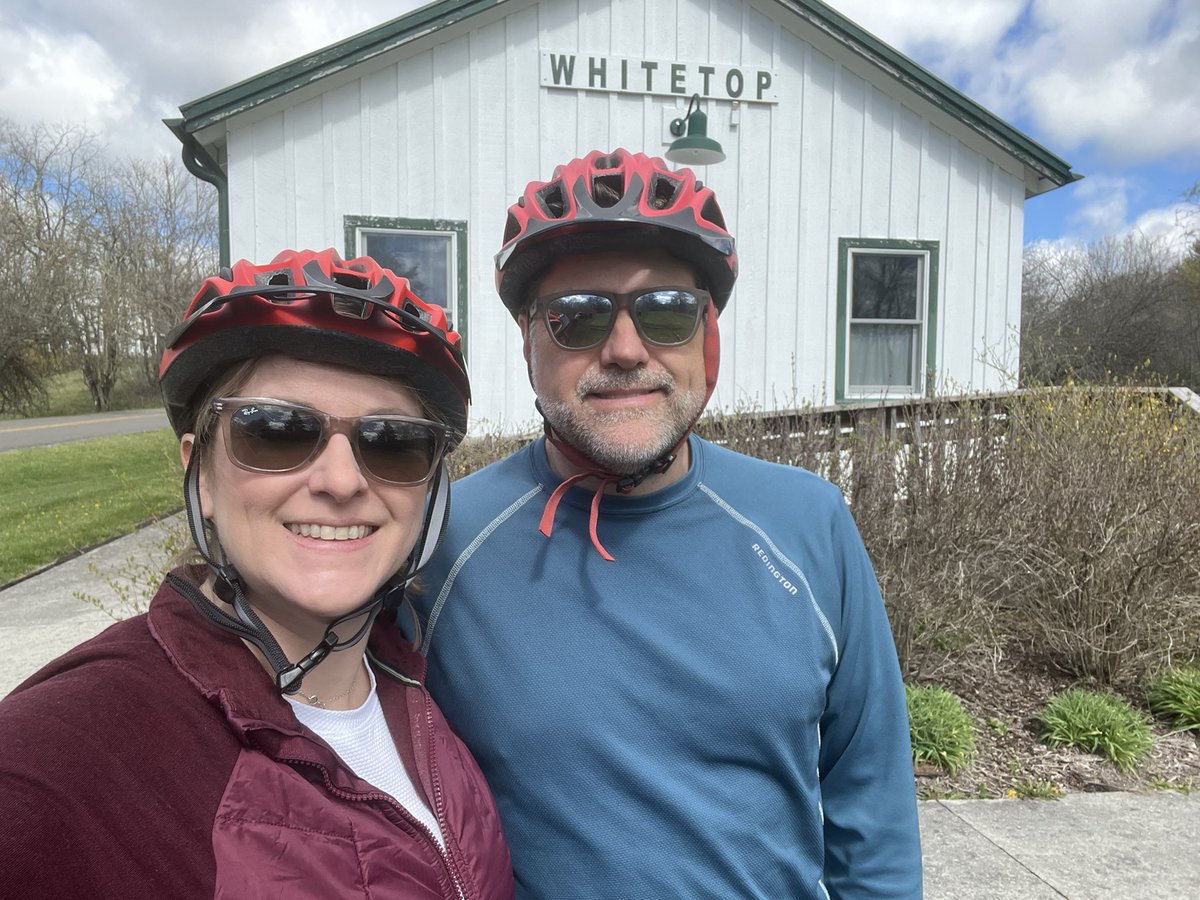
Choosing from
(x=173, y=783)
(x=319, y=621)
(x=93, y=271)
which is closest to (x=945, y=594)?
(x=319, y=621)

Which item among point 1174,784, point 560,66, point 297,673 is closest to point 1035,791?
point 1174,784

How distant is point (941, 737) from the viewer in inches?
160

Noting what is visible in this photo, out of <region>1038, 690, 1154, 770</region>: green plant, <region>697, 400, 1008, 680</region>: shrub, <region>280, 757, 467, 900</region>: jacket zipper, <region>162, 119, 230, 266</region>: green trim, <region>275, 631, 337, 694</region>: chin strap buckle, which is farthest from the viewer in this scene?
<region>162, 119, 230, 266</region>: green trim

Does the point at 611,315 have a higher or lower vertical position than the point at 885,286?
lower

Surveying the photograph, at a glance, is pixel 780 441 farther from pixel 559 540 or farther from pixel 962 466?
pixel 559 540

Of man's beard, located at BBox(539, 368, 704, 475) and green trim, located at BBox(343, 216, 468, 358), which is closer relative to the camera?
man's beard, located at BBox(539, 368, 704, 475)

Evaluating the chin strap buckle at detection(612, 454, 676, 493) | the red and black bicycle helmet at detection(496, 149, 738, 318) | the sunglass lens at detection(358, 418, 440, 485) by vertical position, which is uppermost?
the red and black bicycle helmet at detection(496, 149, 738, 318)

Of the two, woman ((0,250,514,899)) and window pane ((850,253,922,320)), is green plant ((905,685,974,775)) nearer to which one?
woman ((0,250,514,899))

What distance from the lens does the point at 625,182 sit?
6.01 ft

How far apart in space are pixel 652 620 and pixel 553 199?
99 centimetres

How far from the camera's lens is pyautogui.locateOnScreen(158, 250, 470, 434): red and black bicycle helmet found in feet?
4.58

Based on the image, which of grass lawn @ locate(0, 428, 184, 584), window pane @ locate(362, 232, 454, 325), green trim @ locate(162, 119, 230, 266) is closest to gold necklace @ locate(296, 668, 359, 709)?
grass lawn @ locate(0, 428, 184, 584)

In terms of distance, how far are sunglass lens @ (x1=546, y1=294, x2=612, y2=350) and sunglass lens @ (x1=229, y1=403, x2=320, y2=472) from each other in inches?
23.9

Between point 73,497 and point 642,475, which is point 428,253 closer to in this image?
point 73,497
